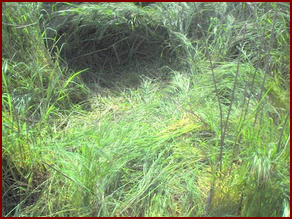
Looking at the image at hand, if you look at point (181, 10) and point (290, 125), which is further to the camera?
point (181, 10)

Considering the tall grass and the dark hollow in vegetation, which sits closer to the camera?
the tall grass

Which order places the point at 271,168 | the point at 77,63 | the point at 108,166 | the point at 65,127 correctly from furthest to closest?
1. the point at 77,63
2. the point at 65,127
3. the point at 108,166
4. the point at 271,168

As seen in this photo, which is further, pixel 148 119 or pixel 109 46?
pixel 109 46

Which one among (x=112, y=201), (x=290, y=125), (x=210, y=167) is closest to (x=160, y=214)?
(x=112, y=201)

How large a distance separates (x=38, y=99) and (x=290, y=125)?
1.56 metres

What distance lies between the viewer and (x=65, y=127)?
2.38 m

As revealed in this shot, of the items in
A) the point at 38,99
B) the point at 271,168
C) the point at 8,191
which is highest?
the point at 271,168

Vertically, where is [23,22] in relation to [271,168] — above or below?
above

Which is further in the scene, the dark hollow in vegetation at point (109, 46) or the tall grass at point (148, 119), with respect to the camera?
the dark hollow in vegetation at point (109, 46)

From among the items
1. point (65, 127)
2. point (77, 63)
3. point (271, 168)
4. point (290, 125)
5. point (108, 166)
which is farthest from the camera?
point (77, 63)

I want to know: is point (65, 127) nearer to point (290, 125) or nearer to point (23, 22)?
point (23, 22)

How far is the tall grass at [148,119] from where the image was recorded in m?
1.73

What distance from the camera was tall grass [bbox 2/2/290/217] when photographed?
1733 millimetres

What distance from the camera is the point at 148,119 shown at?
238 centimetres
